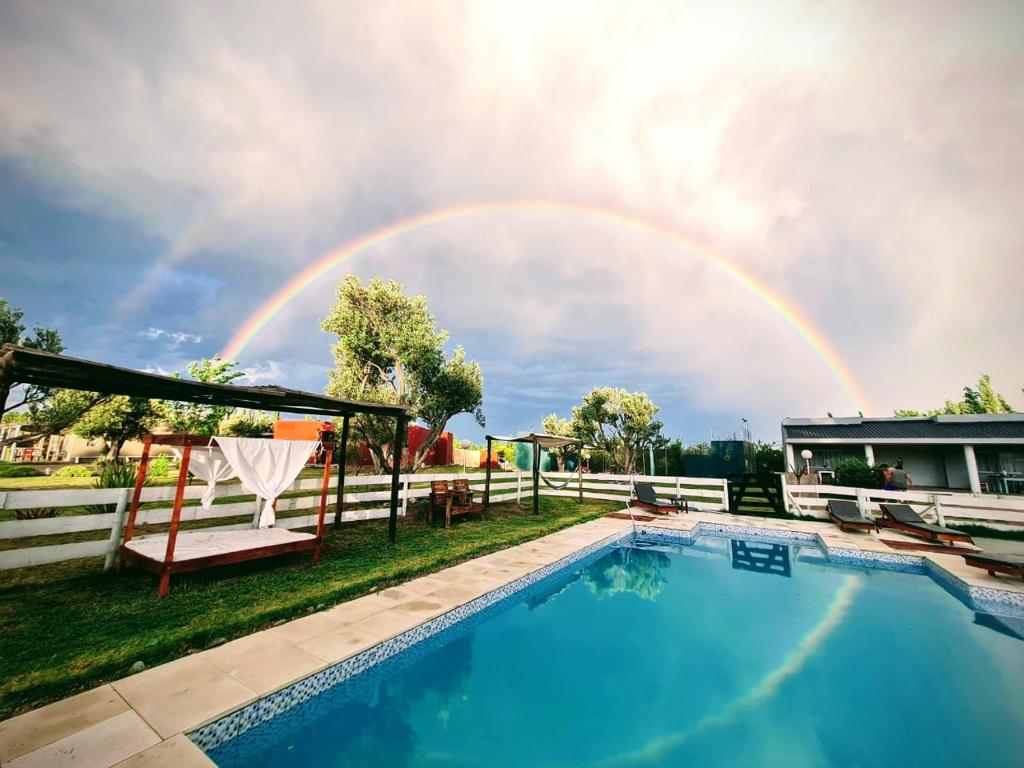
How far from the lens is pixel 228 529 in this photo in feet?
24.8

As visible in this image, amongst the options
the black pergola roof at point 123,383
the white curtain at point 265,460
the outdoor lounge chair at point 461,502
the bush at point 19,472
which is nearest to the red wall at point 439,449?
the outdoor lounge chair at point 461,502

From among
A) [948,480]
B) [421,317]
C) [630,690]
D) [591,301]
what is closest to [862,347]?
[948,480]

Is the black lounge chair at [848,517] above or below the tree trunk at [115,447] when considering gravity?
below

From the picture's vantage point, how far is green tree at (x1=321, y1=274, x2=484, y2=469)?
1786 centimetres

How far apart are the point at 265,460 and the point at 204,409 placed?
14.3 m

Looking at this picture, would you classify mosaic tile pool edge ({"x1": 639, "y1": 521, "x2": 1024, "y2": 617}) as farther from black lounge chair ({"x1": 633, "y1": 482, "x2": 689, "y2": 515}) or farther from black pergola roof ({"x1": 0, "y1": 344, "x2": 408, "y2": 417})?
black pergola roof ({"x1": 0, "y1": 344, "x2": 408, "y2": 417})

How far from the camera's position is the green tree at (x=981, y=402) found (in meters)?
40.4

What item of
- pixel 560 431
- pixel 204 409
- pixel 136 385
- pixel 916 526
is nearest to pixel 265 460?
pixel 136 385

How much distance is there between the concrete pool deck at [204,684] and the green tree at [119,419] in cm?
1531

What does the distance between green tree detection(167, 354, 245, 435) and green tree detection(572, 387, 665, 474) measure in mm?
21351

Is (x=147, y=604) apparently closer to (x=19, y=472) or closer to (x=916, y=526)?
(x=916, y=526)

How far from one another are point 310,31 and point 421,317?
10386 mm

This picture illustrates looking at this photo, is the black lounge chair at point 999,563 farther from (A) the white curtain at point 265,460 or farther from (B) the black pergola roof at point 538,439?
(A) the white curtain at point 265,460

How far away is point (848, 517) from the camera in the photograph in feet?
36.2
